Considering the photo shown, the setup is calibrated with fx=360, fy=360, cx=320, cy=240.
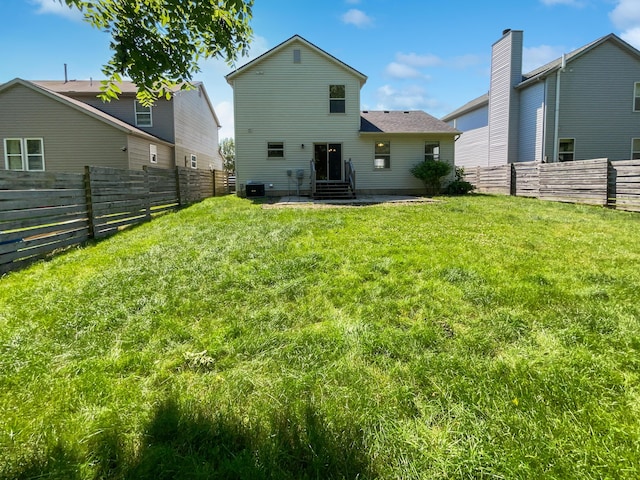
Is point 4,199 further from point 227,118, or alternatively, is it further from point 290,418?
point 227,118

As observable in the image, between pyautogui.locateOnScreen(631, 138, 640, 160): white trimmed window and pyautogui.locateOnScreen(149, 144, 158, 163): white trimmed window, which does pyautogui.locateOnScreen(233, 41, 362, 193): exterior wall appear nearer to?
pyautogui.locateOnScreen(149, 144, 158, 163): white trimmed window

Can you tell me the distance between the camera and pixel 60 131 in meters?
16.1

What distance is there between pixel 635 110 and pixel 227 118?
30269 mm

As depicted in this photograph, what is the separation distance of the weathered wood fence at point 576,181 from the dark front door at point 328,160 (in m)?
7.61

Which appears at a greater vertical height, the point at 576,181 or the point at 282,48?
the point at 282,48

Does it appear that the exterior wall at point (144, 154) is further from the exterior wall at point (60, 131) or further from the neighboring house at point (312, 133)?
the neighboring house at point (312, 133)

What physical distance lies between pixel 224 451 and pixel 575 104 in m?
21.3

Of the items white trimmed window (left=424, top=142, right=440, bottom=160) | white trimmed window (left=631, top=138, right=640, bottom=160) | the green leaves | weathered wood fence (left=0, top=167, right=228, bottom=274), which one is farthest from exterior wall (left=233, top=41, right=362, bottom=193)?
the green leaves

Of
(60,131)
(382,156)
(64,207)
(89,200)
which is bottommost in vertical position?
(64,207)

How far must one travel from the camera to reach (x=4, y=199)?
509 cm

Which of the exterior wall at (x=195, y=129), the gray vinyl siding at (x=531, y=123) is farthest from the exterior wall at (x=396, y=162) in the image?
the exterior wall at (x=195, y=129)

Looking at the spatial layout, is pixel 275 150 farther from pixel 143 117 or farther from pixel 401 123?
pixel 143 117

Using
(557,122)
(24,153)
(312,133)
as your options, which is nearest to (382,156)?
(312,133)

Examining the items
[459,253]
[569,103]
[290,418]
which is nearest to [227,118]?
[569,103]
